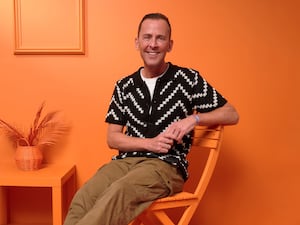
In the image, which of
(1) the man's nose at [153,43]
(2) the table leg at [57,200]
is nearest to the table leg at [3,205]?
(2) the table leg at [57,200]

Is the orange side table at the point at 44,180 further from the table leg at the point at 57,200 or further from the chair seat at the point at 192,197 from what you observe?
the chair seat at the point at 192,197

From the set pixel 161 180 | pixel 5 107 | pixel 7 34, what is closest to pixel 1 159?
pixel 5 107

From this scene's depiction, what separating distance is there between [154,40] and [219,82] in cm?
62

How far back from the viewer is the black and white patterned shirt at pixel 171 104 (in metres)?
1.75

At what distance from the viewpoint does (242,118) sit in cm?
226

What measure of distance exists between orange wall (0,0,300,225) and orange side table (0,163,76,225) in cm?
15

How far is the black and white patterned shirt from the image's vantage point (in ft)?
5.74

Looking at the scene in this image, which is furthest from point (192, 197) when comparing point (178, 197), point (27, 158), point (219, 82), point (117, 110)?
point (27, 158)

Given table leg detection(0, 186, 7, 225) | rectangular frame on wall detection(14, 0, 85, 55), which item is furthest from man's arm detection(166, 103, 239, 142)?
table leg detection(0, 186, 7, 225)

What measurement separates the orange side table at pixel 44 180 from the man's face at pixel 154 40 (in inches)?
30.0

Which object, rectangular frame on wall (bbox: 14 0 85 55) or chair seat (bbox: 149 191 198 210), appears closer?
chair seat (bbox: 149 191 198 210)

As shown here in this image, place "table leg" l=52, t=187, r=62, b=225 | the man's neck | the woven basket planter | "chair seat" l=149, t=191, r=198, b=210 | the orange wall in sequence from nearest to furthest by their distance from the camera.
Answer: "chair seat" l=149, t=191, r=198, b=210 → the man's neck → "table leg" l=52, t=187, r=62, b=225 → the woven basket planter → the orange wall

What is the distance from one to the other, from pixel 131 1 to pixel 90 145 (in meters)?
0.85

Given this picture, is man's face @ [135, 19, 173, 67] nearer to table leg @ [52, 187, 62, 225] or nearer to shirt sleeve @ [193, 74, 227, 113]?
shirt sleeve @ [193, 74, 227, 113]
